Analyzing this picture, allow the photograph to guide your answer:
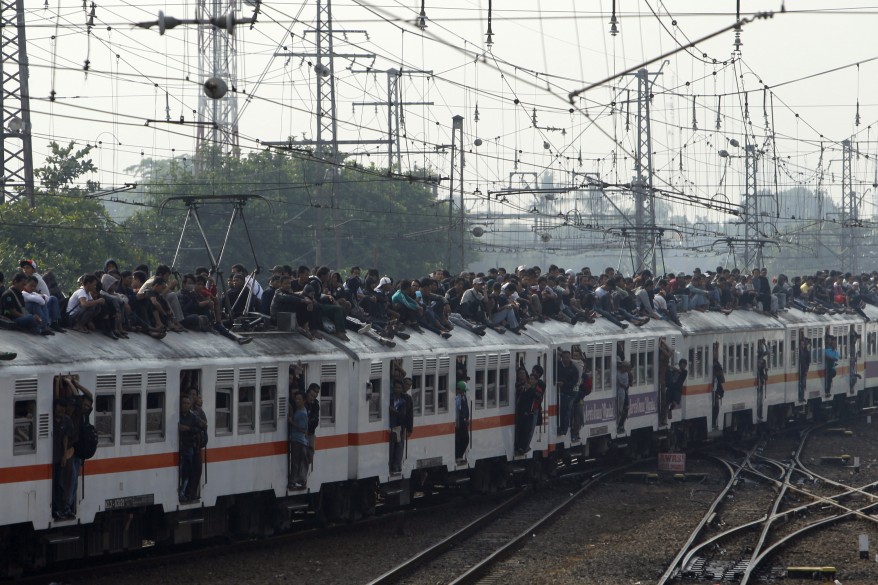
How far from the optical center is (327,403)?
19.1 m

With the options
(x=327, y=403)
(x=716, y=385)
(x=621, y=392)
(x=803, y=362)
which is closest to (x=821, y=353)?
(x=803, y=362)

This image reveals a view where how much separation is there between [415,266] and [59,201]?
31.2 metres

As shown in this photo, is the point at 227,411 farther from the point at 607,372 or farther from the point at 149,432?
the point at 607,372

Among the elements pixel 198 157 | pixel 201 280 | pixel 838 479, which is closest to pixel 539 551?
pixel 201 280

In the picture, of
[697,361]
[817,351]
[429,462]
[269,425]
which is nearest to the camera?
[269,425]

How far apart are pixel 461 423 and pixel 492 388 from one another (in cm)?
143

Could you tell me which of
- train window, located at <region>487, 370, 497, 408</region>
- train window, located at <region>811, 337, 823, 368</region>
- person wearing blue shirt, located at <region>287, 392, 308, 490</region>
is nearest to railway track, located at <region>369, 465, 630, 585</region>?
train window, located at <region>487, 370, 497, 408</region>

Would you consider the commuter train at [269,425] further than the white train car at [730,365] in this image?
No

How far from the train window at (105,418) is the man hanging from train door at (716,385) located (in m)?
19.2

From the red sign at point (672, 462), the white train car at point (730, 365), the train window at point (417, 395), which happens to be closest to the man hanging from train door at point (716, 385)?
the white train car at point (730, 365)

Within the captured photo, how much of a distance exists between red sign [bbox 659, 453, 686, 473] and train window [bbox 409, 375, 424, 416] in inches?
309

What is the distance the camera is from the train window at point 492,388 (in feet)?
76.3

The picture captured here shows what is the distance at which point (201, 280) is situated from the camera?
18.1m

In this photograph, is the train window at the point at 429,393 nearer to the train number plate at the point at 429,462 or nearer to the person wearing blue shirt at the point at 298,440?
the train number plate at the point at 429,462
